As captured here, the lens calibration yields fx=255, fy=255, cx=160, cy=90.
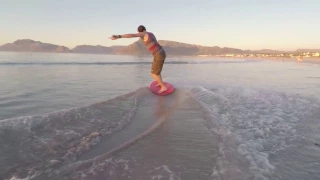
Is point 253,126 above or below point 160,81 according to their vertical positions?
below

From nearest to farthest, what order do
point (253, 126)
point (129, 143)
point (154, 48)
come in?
point (129, 143)
point (253, 126)
point (154, 48)

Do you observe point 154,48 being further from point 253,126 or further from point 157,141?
point 157,141

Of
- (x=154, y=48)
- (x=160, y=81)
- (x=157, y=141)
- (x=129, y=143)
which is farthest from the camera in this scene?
(x=160, y=81)

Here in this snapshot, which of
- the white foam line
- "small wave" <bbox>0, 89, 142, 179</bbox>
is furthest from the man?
the white foam line

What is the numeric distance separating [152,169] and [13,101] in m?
6.40

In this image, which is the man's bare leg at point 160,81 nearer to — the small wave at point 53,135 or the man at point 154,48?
the man at point 154,48

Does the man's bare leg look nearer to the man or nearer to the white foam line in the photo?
the man

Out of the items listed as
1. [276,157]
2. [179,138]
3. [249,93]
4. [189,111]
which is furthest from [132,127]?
[249,93]

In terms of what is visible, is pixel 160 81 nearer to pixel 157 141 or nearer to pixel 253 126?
pixel 253 126

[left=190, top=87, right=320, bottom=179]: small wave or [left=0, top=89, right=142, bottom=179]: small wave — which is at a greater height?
[left=0, top=89, right=142, bottom=179]: small wave

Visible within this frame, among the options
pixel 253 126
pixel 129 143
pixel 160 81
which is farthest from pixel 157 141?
pixel 160 81

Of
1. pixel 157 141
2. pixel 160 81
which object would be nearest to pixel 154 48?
pixel 160 81

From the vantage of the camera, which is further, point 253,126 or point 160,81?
point 160,81

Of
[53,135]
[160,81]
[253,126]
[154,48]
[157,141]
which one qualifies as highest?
[154,48]
